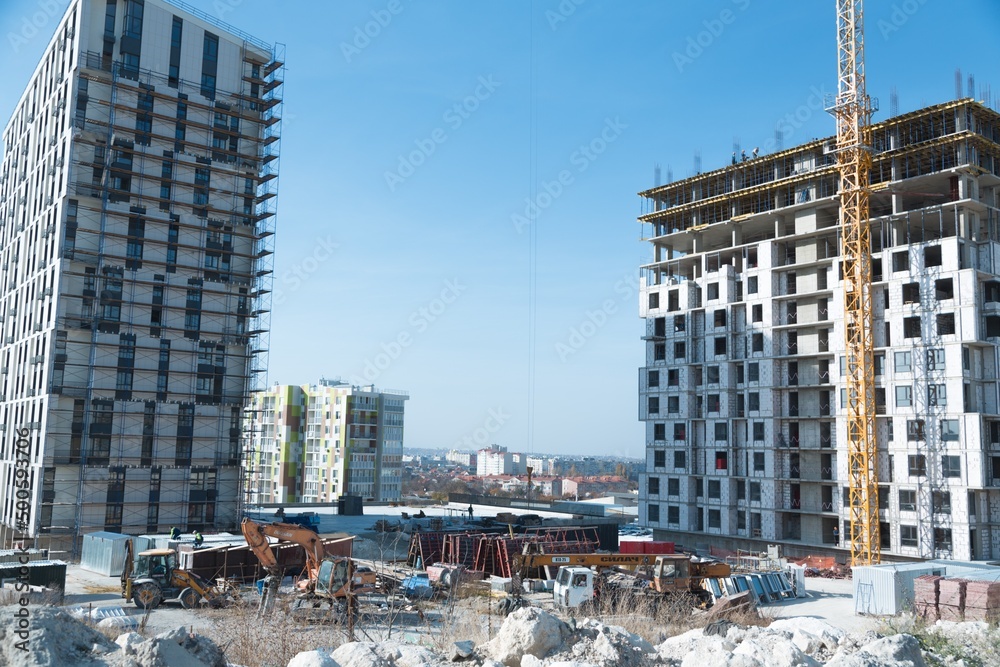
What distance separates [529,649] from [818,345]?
47326 millimetres

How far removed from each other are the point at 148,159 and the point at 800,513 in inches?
2009

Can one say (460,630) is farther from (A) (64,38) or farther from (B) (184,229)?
(A) (64,38)

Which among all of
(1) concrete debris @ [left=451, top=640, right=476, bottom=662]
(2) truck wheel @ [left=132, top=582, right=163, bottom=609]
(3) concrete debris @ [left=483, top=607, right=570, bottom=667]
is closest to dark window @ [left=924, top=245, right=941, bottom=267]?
(3) concrete debris @ [left=483, top=607, right=570, bottom=667]

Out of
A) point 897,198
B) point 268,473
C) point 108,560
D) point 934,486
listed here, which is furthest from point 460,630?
point 268,473

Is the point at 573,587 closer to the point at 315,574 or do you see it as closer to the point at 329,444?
the point at 315,574

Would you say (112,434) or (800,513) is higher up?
(112,434)

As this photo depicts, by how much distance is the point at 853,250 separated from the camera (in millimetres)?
53188

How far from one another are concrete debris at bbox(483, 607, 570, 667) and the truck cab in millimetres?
15276

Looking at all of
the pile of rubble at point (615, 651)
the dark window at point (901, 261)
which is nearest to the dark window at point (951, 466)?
the dark window at point (901, 261)

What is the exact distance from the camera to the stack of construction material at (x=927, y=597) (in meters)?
33.2

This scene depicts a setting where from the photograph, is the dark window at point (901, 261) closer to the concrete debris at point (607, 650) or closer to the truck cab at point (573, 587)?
the truck cab at point (573, 587)

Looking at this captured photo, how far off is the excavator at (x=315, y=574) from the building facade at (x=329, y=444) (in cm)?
9579

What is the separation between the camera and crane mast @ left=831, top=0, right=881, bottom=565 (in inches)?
2016

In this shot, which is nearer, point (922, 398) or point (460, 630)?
point (460, 630)
